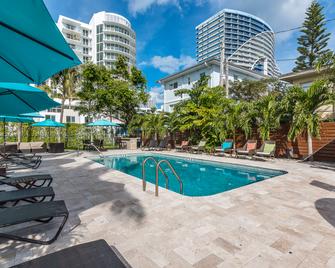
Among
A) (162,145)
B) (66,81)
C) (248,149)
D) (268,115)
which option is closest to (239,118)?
(268,115)

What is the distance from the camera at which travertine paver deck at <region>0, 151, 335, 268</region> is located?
8.28ft

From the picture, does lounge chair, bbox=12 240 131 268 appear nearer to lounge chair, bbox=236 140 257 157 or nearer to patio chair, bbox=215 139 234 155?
lounge chair, bbox=236 140 257 157

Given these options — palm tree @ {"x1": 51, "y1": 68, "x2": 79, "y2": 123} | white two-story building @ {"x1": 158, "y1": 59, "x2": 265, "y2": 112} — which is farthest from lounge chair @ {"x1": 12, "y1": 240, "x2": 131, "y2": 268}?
white two-story building @ {"x1": 158, "y1": 59, "x2": 265, "y2": 112}

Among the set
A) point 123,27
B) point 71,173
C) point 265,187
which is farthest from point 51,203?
point 123,27

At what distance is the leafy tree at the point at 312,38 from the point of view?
2570 centimetres

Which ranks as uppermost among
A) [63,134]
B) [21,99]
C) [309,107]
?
[309,107]

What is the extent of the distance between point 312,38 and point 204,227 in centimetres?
3340

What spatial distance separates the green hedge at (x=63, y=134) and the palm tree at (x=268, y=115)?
507 inches

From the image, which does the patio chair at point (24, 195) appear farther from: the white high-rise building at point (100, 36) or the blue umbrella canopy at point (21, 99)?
the white high-rise building at point (100, 36)

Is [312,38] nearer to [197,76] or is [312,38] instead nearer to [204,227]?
[197,76]

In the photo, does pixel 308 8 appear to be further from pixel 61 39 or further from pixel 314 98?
pixel 61 39

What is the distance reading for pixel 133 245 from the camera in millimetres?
2785

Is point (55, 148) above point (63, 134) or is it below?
below

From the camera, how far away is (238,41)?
55.8 meters
